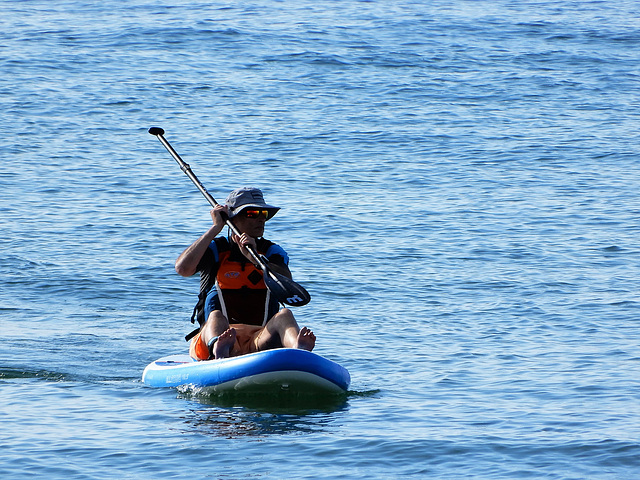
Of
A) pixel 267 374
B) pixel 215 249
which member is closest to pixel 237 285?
pixel 215 249

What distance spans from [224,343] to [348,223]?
796cm

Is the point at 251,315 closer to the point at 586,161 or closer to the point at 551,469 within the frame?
the point at 551,469

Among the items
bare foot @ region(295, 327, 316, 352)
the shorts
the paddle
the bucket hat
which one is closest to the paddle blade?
the paddle

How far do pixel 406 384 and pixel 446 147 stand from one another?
1192cm

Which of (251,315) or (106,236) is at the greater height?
(251,315)

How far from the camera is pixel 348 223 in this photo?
15477 mm

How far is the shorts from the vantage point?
7848mm

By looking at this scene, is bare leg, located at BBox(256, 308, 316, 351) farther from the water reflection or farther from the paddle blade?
the water reflection

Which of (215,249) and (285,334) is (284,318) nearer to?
(285,334)

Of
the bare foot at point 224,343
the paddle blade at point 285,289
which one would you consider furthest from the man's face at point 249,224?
the bare foot at point 224,343

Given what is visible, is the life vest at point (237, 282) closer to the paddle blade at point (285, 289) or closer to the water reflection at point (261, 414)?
the paddle blade at point (285, 289)

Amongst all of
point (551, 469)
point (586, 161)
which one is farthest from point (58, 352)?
point (586, 161)

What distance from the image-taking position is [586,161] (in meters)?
19.0

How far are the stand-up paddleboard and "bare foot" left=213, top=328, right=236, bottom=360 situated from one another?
2.8 inches
